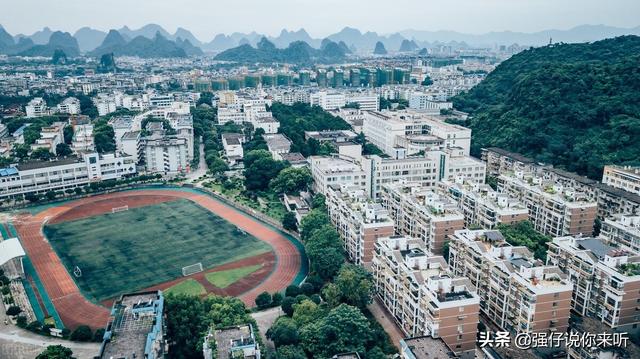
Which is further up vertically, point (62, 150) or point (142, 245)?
point (62, 150)

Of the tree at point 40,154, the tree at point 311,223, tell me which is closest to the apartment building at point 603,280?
the tree at point 311,223

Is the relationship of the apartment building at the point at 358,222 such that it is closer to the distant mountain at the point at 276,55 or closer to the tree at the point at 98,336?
the tree at the point at 98,336

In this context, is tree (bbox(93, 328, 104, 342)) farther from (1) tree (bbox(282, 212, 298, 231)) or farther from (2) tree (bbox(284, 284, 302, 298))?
(1) tree (bbox(282, 212, 298, 231))

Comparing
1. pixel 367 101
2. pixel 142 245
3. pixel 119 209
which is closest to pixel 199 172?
pixel 119 209

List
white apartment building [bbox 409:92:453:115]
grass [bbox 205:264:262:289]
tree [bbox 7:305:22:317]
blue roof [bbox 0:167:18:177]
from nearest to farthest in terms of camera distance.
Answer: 1. tree [bbox 7:305:22:317]
2. grass [bbox 205:264:262:289]
3. blue roof [bbox 0:167:18:177]
4. white apartment building [bbox 409:92:453:115]

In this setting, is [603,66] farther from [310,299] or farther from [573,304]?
[310,299]

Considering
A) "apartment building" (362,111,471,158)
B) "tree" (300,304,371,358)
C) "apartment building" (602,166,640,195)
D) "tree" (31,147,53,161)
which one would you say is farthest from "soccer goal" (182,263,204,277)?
"apartment building" (602,166,640,195)

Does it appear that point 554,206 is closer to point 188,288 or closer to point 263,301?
point 263,301
